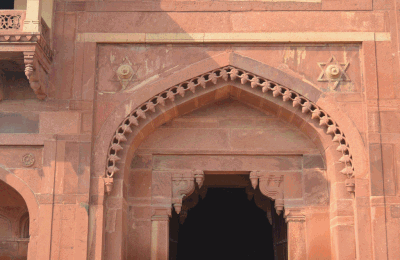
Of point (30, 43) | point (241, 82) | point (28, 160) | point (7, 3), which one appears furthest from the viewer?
point (7, 3)

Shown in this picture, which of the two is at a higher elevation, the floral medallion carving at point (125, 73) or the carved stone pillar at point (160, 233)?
the floral medallion carving at point (125, 73)

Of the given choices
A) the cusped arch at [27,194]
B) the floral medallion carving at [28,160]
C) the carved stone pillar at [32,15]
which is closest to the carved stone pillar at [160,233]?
the cusped arch at [27,194]

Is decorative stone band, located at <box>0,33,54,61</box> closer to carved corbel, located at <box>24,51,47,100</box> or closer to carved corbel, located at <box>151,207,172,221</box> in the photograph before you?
carved corbel, located at <box>24,51,47,100</box>

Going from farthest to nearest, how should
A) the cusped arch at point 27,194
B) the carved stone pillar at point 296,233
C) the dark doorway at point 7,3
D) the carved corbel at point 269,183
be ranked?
the dark doorway at point 7,3 < the carved corbel at point 269,183 < the carved stone pillar at point 296,233 < the cusped arch at point 27,194

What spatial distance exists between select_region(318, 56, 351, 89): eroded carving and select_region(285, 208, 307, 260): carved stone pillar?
1.61m

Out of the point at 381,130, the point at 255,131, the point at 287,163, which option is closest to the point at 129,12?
the point at 255,131

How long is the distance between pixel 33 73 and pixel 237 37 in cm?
246

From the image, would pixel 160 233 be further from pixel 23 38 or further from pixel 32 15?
pixel 32 15

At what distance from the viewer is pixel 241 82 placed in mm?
7207

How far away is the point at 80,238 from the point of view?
6629 millimetres

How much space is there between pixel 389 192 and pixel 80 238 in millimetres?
3524

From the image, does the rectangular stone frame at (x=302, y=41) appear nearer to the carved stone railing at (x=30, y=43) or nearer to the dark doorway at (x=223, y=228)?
the carved stone railing at (x=30, y=43)

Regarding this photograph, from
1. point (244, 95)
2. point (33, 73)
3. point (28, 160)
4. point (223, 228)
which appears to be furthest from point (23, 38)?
point (223, 228)

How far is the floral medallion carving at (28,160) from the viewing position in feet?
22.6
